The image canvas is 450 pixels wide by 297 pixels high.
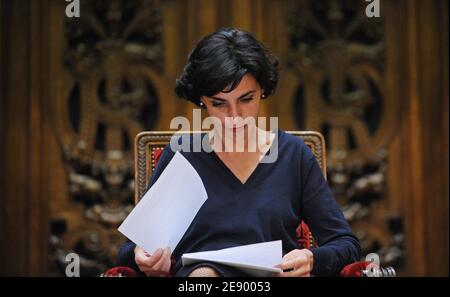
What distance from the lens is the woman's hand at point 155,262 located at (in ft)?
5.85

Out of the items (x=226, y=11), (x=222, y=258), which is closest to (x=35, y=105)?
(x=226, y=11)

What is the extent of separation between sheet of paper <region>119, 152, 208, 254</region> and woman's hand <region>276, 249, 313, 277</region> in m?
0.26

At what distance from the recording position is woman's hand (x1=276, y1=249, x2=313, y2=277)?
1758 mm

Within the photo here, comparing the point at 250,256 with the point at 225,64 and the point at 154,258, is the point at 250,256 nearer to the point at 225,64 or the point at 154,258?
the point at 154,258

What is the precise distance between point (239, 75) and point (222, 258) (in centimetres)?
51

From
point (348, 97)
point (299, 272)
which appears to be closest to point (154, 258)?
point (299, 272)

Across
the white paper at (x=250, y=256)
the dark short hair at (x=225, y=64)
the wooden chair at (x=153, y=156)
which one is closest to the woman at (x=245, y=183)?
the dark short hair at (x=225, y=64)

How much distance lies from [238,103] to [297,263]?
0.46 meters

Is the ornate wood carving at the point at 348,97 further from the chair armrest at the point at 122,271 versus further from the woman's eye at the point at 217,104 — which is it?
the chair armrest at the point at 122,271

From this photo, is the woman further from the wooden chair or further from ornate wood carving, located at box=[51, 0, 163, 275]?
ornate wood carving, located at box=[51, 0, 163, 275]

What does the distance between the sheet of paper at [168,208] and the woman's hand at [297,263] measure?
26cm

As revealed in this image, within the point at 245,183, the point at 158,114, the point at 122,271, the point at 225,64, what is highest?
the point at 225,64

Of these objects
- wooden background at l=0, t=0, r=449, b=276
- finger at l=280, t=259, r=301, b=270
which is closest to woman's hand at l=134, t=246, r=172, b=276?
finger at l=280, t=259, r=301, b=270

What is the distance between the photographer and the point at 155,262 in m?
1.79
